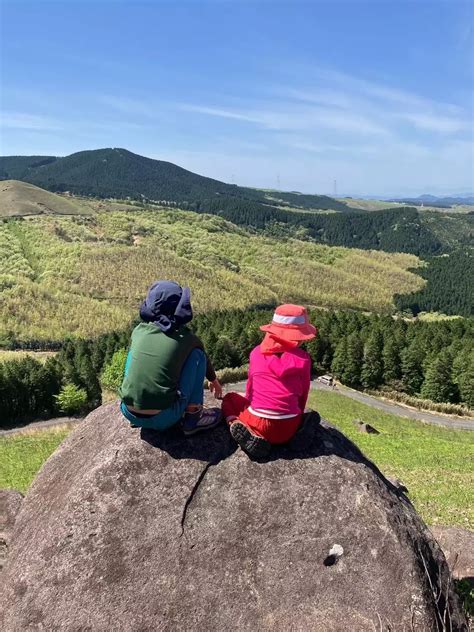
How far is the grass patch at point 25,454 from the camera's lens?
21.7 metres

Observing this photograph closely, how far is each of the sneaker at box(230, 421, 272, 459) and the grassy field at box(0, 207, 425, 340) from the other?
282 ft

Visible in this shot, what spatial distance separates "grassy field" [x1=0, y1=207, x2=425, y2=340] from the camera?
3878 inches

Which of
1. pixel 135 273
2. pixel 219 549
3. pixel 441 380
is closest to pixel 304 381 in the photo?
pixel 219 549

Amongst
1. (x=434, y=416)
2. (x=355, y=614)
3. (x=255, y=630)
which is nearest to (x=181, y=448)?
(x=255, y=630)

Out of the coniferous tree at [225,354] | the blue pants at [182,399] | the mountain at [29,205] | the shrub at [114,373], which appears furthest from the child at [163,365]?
the mountain at [29,205]

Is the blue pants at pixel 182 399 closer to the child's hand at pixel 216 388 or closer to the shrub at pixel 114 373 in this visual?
the child's hand at pixel 216 388

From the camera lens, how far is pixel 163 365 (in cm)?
695

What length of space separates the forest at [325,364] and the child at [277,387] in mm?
39399

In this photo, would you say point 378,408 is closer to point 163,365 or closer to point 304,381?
point 304,381

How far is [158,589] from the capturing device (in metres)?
6.33

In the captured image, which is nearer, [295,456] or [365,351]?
[295,456]

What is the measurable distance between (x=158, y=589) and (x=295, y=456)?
8.67ft

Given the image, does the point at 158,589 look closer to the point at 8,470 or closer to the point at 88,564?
the point at 88,564

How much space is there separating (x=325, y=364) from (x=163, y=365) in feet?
167
